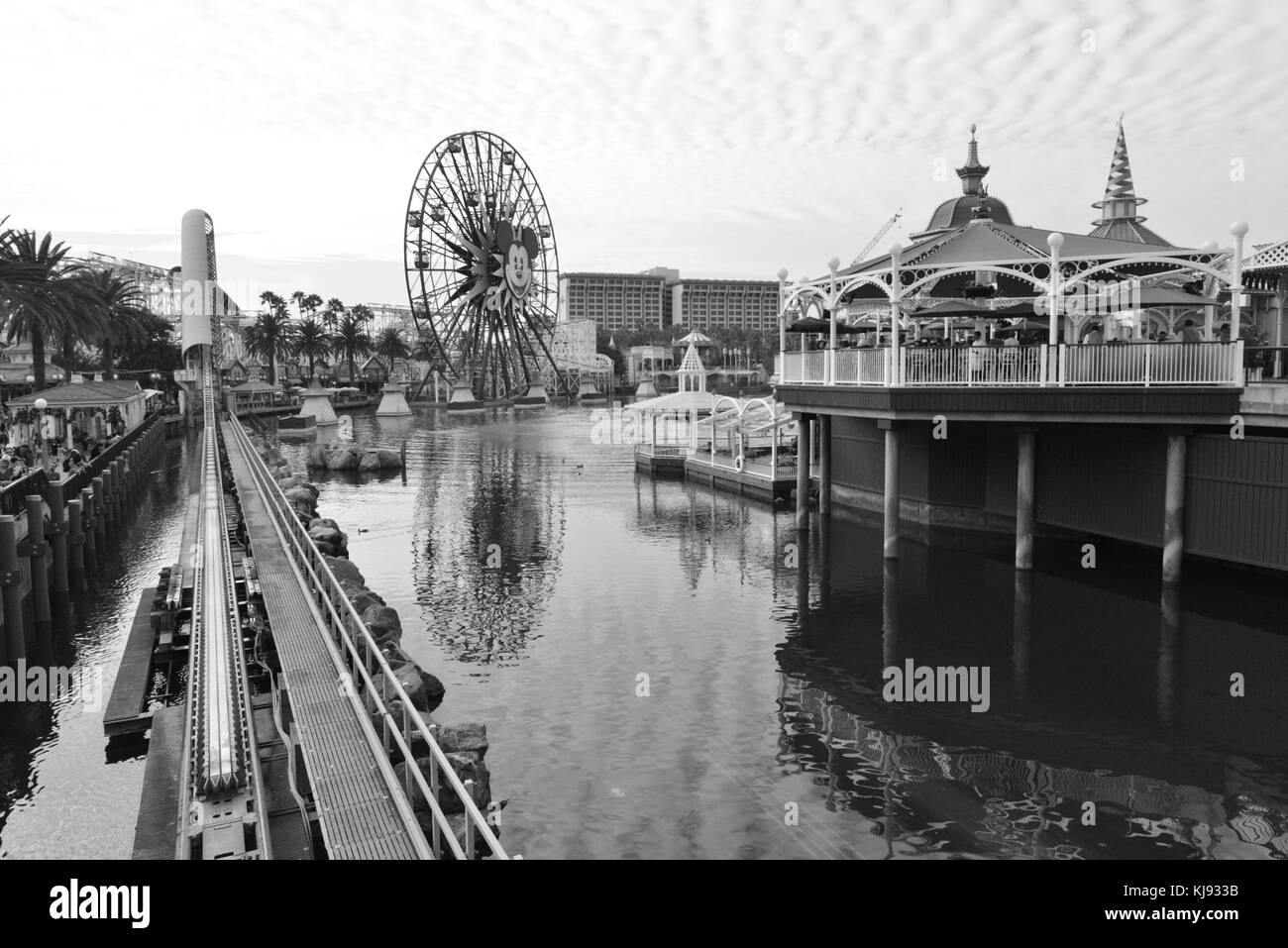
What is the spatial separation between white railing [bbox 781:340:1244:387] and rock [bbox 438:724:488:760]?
14.1m

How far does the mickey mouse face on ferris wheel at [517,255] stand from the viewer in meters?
89.9

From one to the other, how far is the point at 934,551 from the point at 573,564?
917 cm

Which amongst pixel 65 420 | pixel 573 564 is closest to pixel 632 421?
pixel 65 420

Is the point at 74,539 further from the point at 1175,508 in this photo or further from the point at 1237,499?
the point at 1237,499

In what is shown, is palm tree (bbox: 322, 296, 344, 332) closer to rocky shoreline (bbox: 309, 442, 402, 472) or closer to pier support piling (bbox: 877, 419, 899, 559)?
rocky shoreline (bbox: 309, 442, 402, 472)

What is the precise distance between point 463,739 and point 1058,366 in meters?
14.9

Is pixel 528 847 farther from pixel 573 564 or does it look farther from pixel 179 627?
pixel 573 564

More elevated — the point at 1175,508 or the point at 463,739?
the point at 1175,508

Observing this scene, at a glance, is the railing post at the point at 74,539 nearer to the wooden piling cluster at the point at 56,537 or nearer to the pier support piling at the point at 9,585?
the wooden piling cluster at the point at 56,537

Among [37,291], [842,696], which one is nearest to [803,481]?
[842,696]

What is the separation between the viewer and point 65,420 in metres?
46.7

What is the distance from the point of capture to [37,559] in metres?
22.3

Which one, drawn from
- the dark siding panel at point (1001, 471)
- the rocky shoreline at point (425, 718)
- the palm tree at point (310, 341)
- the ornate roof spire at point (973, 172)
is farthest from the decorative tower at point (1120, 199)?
the palm tree at point (310, 341)

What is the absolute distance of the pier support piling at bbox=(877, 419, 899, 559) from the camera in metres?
24.0
